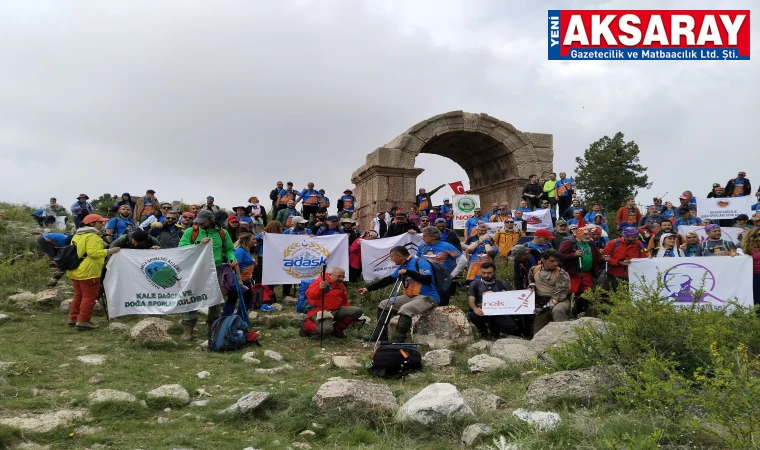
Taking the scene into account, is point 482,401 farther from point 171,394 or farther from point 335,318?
point 335,318

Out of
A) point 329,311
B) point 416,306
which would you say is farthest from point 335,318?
point 416,306

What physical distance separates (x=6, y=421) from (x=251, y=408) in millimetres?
1767

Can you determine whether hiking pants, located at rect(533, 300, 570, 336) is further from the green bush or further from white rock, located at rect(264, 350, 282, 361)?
white rock, located at rect(264, 350, 282, 361)

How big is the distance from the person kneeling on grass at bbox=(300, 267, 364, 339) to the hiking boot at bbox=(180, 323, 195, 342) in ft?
4.84

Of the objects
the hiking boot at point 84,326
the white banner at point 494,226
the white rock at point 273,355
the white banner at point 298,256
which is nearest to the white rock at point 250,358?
the white rock at point 273,355

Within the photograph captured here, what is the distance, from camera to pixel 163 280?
25.6 feet

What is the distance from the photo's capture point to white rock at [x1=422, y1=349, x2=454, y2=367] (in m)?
6.05

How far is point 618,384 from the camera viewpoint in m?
4.36

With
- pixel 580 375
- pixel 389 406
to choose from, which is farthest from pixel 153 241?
pixel 580 375

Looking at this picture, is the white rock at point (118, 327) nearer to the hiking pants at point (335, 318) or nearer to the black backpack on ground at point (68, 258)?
the black backpack on ground at point (68, 258)

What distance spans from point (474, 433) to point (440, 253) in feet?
15.5

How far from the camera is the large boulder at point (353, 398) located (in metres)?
4.32

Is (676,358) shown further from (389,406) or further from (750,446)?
(389,406)

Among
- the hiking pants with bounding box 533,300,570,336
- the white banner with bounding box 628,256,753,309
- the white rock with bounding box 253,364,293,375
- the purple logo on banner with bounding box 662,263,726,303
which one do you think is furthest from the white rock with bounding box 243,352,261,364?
the purple logo on banner with bounding box 662,263,726,303
